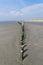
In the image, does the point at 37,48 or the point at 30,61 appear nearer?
the point at 30,61

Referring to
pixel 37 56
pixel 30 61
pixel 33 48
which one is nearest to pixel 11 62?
pixel 30 61

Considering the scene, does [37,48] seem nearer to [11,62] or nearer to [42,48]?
[42,48]

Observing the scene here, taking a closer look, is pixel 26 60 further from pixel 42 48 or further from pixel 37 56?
pixel 42 48

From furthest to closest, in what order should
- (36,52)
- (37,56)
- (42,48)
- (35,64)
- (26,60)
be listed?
(42,48) < (36,52) < (37,56) < (26,60) < (35,64)

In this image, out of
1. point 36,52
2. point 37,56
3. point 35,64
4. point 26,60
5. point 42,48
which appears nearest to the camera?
point 35,64

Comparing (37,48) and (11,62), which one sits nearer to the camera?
(11,62)

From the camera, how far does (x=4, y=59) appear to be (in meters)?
24.8

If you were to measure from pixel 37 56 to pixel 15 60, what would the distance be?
3.53m

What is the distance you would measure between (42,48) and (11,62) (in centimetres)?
864

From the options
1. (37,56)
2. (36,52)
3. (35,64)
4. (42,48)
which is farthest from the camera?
(42,48)

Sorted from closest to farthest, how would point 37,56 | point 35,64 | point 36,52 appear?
point 35,64 → point 37,56 → point 36,52

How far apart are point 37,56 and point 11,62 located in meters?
4.33

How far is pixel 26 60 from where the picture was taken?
23875 mm

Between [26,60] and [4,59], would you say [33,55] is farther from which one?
[4,59]
